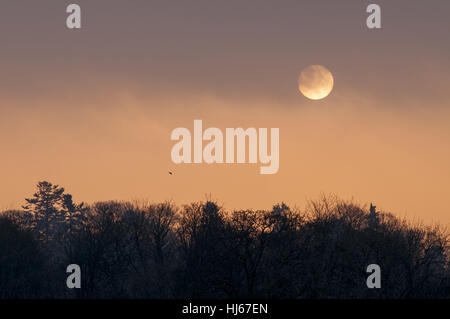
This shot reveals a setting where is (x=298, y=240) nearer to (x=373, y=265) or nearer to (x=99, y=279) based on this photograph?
(x=373, y=265)

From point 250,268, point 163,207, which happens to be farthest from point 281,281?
point 163,207

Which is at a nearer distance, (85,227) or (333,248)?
(333,248)

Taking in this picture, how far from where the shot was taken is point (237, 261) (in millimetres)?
75750

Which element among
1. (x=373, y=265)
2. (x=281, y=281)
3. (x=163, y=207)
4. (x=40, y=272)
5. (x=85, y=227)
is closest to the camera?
(x=281, y=281)

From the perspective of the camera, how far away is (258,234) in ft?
258

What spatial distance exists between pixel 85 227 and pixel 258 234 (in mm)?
36991

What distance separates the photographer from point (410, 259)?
81.4 metres

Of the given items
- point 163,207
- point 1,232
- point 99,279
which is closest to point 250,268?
point 99,279

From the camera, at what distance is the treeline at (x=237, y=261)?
74875mm

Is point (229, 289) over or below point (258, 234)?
below

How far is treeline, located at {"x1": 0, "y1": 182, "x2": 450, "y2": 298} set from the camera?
74.9 m
